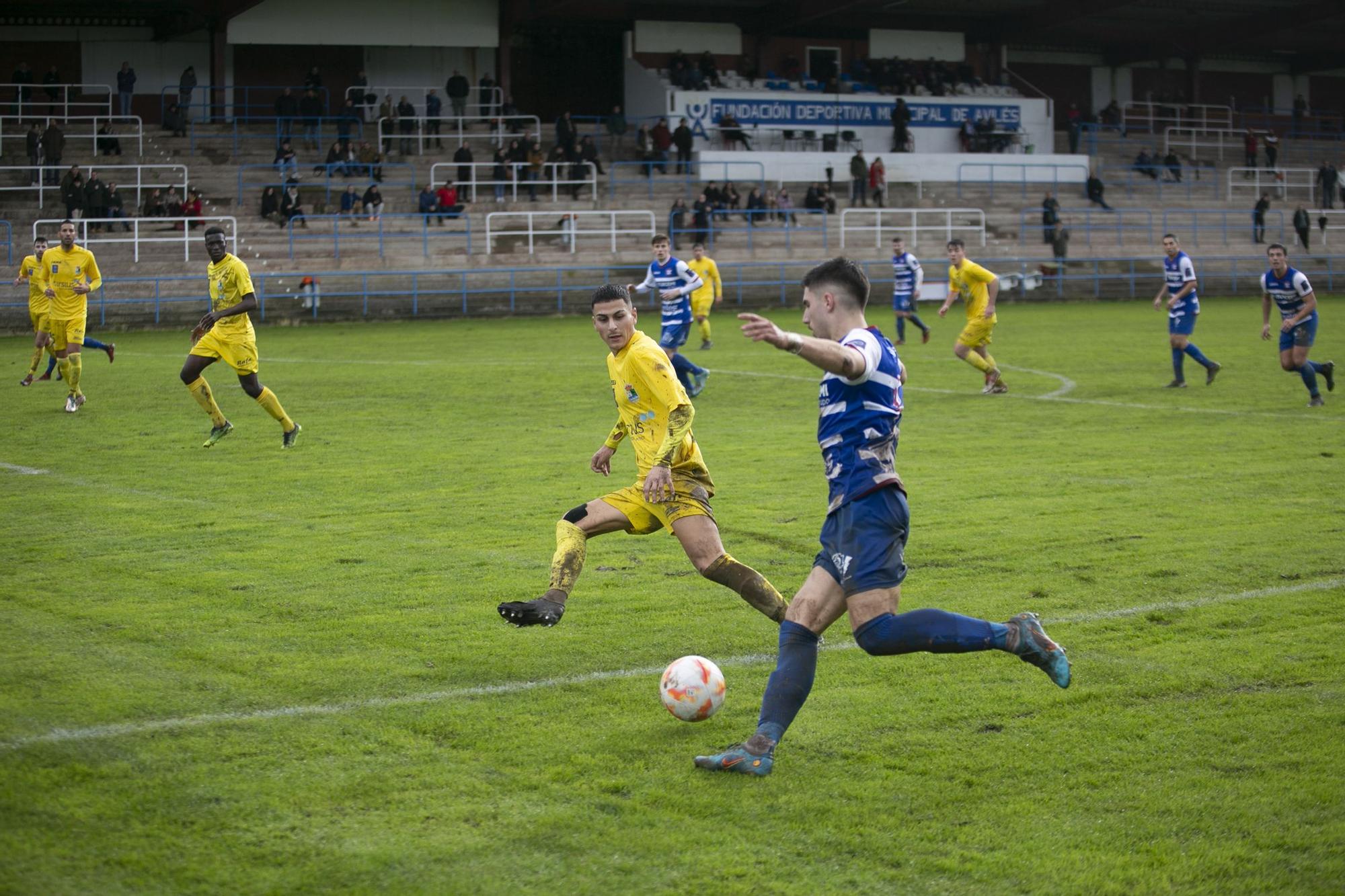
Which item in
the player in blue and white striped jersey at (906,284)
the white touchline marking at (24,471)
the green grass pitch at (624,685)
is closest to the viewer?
the green grass pitch at (624,685)

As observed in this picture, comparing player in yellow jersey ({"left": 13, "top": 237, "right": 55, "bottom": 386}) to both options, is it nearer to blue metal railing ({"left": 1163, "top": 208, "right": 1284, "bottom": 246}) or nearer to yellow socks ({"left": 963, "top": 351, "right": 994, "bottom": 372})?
yellow socks ({"left": 963, "top": 351, "right": 994, "bottom": 372})

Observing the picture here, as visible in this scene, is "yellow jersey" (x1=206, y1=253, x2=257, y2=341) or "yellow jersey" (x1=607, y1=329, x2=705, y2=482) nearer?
"yellow jersey" (x1=607, y1=329, x2=705, y2=482)

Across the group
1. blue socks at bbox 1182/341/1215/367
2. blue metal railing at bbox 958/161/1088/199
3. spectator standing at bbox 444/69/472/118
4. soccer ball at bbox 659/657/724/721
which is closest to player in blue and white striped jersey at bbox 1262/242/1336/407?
blue socks at bbox 1182/341/1215/367

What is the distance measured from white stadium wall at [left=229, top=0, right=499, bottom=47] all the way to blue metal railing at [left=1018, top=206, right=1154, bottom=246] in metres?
18.0

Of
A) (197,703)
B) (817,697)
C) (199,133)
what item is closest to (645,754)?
(817,697)

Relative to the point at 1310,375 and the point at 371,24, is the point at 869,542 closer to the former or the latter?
the point at 1310,375

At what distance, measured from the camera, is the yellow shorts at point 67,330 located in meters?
17.7

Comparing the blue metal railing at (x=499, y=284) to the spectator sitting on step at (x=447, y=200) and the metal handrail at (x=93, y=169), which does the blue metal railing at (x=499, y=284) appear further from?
the metal handrail at (x=93, y=169)

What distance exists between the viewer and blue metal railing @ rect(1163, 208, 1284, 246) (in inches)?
1829

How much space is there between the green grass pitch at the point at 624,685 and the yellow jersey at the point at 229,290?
1240 mm

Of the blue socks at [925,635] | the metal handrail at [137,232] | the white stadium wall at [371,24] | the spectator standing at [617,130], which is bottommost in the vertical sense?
the blue socks at [925,635]

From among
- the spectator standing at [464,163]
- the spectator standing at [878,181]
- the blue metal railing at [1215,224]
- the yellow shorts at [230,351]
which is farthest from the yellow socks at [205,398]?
the blue metal railing at [1215,224]

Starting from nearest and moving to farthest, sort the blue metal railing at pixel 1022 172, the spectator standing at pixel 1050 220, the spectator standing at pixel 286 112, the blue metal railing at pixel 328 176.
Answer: the blue metal railing at pixel 328 176 < the spectator standing at pixel 286 112 < the spectator standing at pixel 1050 220 < the blue metal railing at pixel 1022 172

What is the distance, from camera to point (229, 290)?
1428 centimetres
